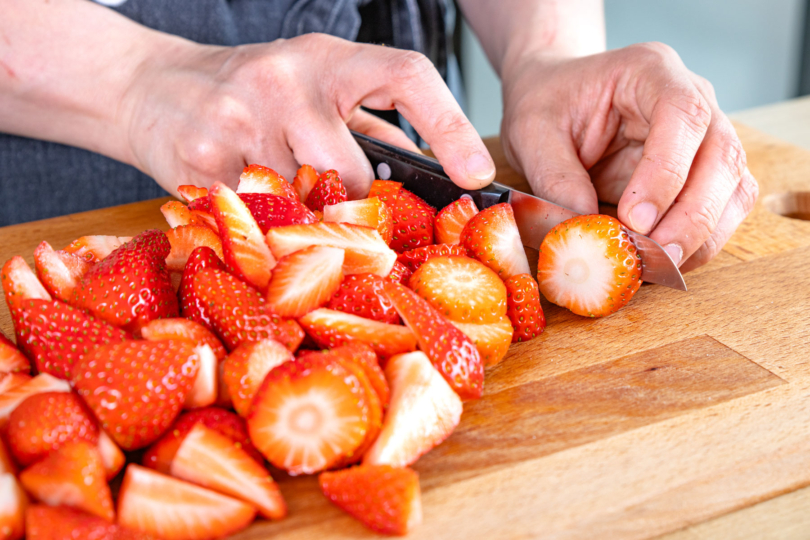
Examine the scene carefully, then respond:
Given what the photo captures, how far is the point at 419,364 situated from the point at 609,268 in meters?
0.40

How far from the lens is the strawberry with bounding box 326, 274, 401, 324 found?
34.5 inches

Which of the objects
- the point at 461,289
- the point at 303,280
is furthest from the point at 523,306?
the point at 303,280

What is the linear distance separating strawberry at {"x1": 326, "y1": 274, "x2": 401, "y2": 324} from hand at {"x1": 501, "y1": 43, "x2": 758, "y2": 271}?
459 millimetres

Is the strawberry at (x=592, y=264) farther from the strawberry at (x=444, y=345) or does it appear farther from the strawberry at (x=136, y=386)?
the strawberry at (x=136, y=386)

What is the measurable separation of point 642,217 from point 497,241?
25 centimetres

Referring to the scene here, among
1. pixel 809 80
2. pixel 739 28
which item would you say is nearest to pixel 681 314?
pixel 739 28

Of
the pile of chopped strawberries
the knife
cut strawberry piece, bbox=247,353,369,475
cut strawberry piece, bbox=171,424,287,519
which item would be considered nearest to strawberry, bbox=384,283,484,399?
the pile of chopped strawberries

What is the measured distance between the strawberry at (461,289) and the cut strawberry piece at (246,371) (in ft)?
0.85

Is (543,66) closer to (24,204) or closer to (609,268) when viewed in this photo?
(609,268)

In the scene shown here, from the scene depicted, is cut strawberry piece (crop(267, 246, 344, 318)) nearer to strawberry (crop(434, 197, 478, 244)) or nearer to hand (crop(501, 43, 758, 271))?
strawberry (crop(434, 197, 478, 244))

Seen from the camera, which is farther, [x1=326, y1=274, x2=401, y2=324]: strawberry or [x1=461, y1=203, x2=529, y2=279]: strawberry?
[x1=461, y1=203, x2=529, y2=279]: strawberry

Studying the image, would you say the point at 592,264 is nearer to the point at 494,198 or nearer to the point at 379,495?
the point at 494,198

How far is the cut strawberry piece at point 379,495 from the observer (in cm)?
66

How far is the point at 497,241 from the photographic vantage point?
104 centimetres
